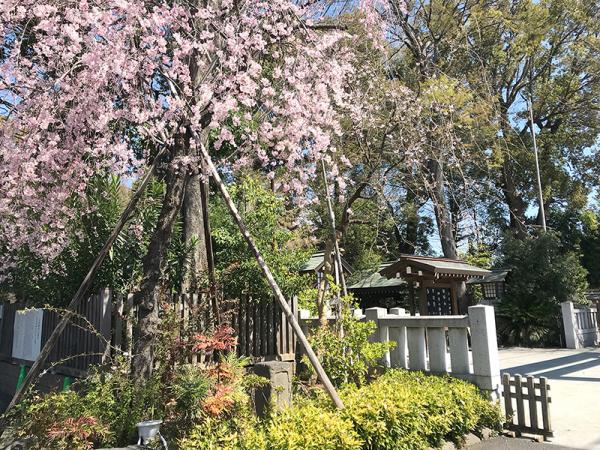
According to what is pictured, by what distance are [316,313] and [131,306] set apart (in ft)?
9.93

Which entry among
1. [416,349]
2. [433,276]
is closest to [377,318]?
[416,349]

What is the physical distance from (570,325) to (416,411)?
15019mm

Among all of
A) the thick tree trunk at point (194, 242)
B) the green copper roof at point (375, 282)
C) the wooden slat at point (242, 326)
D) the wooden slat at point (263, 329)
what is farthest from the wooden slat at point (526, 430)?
the green copper roof at point (375, 282)

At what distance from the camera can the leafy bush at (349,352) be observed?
597 cm

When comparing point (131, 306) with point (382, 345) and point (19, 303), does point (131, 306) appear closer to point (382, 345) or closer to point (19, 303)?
point (382, 345)

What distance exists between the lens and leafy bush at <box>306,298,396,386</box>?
19.6 feet

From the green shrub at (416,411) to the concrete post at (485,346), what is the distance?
220mm

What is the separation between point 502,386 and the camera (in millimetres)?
5887

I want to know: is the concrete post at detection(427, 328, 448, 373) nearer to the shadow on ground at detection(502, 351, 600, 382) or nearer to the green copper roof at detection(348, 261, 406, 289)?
the shadow on ground at detection(502, 351, 600, 382)

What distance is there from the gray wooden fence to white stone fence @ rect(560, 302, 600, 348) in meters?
13.7

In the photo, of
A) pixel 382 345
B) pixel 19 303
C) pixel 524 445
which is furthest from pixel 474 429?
pixel 19 303

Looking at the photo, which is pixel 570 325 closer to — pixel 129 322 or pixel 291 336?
pixel 291 336

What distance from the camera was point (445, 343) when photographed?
6.24 metres

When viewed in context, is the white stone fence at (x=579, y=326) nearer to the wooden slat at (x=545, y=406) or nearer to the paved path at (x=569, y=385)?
the paved path at (x=569, y=385)
